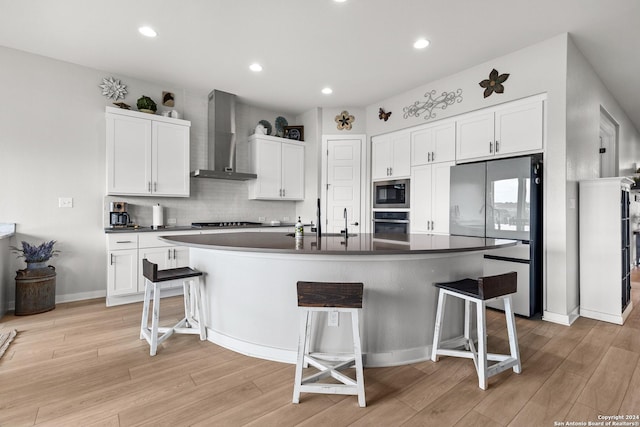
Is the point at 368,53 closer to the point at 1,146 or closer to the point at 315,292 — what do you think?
the point at 315,292

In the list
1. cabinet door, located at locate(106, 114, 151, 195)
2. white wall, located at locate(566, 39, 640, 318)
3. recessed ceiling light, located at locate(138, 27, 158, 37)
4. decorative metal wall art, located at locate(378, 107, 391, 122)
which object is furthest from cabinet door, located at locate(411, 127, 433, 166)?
cabinet door, located at locate(106, 114, 151, 195)

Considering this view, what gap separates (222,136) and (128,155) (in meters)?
1.33

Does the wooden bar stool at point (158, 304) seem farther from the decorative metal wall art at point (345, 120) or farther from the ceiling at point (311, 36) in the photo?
the decorative metal wall art at point (345, 120)

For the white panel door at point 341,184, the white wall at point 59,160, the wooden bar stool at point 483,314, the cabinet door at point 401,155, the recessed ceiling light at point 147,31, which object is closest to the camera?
the wooden bar stool at point 483,314

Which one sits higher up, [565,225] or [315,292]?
[565,225]

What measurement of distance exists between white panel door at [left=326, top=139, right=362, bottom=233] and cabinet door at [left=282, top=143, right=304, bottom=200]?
54 cm

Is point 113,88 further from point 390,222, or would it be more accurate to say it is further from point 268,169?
point 390,222

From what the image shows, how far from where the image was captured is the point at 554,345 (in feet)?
8.60

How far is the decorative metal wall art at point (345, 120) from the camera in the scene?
5.34 metres

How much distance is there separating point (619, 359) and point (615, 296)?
1.10 metres

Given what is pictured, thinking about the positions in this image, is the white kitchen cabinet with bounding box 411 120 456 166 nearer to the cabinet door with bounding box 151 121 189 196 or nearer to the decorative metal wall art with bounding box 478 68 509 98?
the decorative metal wall art with bounding box 478 68 509 98

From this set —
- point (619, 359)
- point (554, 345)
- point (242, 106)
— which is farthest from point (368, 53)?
point (619, 359)

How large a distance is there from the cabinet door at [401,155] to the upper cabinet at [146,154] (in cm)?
301

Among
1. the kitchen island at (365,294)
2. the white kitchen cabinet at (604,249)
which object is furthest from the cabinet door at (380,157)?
the kitchen island at (365,294)
